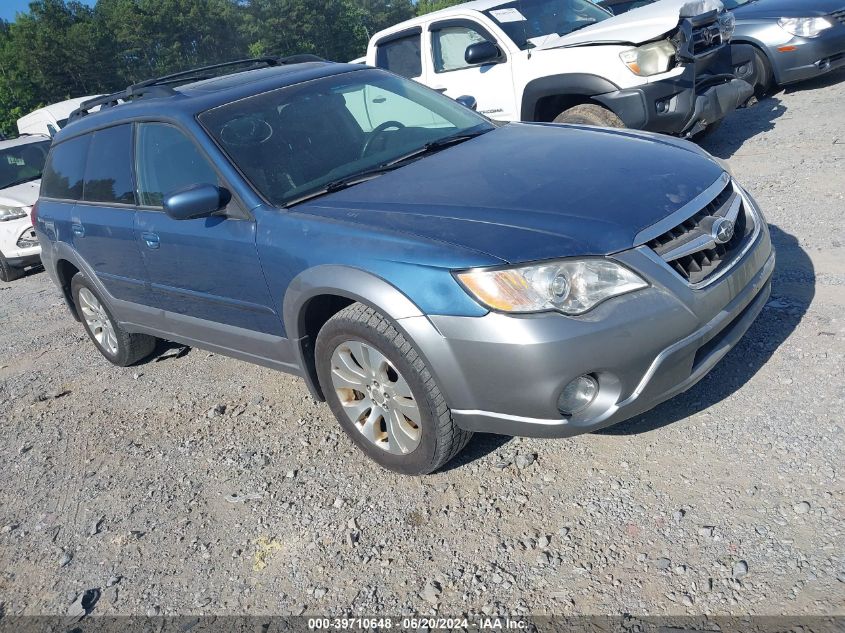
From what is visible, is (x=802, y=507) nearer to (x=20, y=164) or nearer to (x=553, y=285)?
(x=553, y=285)

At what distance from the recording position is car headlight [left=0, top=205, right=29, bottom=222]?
9.16m

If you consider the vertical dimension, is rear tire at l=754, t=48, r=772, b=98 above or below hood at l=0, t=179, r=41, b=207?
below

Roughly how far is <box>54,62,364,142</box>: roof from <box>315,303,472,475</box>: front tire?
1510 millimetres

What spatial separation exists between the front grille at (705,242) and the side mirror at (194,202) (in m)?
1.93

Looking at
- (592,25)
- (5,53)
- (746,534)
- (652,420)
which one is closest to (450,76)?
(592,25)

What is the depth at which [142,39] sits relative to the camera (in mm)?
48250

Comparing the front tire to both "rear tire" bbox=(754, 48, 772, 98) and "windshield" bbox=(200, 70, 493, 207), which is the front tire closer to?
"windshield" bbox=(200, 70, 493, 207)

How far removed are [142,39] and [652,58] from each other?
4935 cm

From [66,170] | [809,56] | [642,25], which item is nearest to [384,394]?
[66,170]

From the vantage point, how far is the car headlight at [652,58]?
6188mm

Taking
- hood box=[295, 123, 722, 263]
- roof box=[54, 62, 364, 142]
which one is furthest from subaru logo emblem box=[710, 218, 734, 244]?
roof box=[54, 62, 364, 142]

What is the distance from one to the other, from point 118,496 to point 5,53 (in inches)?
1882

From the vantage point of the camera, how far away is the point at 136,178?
4.19 meters

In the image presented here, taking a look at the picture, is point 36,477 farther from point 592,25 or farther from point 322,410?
point 592,25
